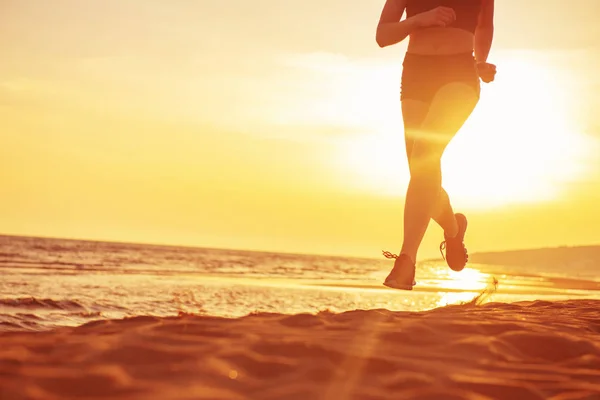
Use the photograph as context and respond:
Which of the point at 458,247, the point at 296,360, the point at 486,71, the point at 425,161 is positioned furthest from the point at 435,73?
the point at 296,360

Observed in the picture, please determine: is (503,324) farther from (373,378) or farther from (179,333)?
(179,333)

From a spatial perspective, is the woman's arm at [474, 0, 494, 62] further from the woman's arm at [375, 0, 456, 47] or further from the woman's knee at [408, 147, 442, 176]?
the woman's knee at [408, 147, 442, 176]

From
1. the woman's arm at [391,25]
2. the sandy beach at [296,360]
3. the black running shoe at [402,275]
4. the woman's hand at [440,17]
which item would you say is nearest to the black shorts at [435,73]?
the woman's arm at [391,25]

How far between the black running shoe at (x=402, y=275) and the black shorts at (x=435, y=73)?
47.3 inches

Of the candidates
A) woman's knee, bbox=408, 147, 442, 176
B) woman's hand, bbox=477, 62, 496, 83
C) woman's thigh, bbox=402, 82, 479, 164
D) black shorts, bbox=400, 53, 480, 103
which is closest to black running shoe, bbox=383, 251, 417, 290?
woman's knee, bbox=408, 147, 442, 176

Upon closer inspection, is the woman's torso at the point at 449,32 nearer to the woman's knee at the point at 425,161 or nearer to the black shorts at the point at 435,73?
the black shorts at the point at 435,73

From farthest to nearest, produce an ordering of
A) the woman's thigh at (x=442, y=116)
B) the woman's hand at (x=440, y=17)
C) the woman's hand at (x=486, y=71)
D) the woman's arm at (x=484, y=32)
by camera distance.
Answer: the woman's arm at (x=484, y=32) < the woman's hand at (x=486, y=71) < the woman's thigh at (x=442, y=116) < the woman's hand at (x=440, y=17)

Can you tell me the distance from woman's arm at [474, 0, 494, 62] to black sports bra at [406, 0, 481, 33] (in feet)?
0.75

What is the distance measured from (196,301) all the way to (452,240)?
6.95 m

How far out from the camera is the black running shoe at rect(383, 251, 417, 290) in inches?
169

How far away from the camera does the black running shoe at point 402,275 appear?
4.30m

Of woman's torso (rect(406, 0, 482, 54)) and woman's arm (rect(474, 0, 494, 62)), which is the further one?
woman's arm (rect(474, 0, 494, 62))

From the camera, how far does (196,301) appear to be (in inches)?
460

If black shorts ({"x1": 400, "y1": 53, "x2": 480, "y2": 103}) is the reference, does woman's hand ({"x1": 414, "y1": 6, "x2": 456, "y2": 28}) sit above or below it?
above
